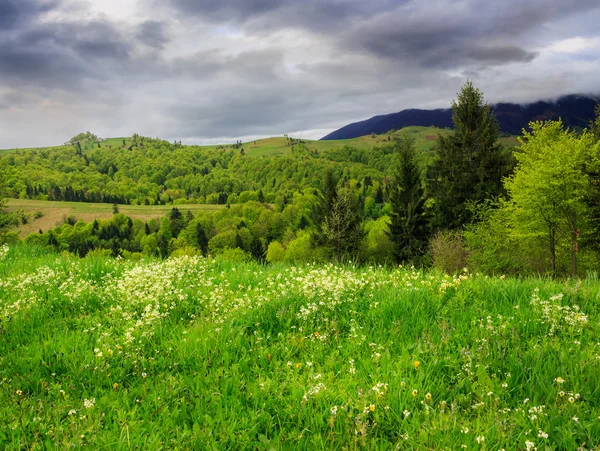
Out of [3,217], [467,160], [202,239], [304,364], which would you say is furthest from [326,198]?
[202,239]

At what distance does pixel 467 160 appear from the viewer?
166 ft

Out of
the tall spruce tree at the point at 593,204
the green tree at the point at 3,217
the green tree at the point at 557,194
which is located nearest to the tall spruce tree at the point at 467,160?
the green tree at the point at 557,194

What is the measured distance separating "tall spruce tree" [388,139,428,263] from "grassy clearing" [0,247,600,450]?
5526 cm

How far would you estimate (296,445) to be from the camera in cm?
334

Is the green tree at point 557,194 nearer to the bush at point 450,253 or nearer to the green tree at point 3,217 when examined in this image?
the bush at point 450,253

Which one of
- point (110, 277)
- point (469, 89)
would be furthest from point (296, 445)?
point (469, 89)

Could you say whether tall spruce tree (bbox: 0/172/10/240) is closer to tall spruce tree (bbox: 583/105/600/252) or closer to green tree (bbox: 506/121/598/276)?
green tree (bbox: 506/121/598/276)

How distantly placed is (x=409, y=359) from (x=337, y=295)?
6.16 ft

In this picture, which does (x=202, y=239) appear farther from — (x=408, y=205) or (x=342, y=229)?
(x=408, y=205)

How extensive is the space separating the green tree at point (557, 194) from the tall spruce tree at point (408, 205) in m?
24.5

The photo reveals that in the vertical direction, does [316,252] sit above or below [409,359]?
below

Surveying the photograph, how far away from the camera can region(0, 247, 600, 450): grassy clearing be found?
3.41 metres

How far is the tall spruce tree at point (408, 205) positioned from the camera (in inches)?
2360

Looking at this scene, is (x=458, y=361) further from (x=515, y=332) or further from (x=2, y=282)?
(x=2, y=282)
